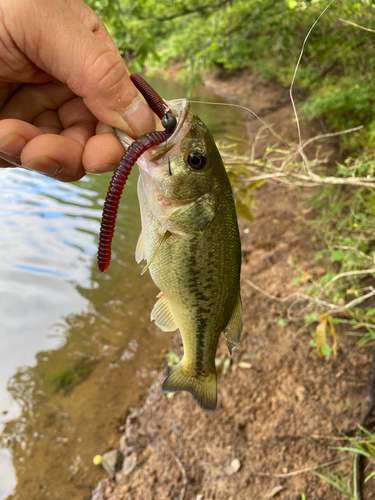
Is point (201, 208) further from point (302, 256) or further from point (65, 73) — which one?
point (302, 256)

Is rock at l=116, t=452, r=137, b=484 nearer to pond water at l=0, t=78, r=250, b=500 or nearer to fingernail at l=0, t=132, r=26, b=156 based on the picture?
pond water at l=0, t=78, r=250, b=500

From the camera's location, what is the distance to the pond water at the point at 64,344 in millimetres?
3549

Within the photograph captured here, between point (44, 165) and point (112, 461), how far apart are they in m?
3.14

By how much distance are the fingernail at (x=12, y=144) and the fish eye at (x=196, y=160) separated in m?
0.85

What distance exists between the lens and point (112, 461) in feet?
11.1

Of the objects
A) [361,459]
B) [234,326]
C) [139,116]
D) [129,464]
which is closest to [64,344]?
[129,464]

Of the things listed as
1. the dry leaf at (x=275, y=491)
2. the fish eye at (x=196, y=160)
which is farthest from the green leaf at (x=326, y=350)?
the fish eye at (x=196, y=160)

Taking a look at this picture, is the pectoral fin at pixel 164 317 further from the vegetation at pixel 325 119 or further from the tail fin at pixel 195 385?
the vegetation at pixel 325 119

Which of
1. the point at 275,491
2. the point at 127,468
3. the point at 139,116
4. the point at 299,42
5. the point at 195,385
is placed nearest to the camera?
the point at 139,116

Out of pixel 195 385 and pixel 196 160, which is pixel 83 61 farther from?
pixel 195 385

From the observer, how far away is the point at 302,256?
5.29m

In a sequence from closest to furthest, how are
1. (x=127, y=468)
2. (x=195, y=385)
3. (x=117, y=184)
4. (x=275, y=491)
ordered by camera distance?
(x=117, y=184) < (x=195, y=385) < (x=275, y=491) < (x=127, y=468)

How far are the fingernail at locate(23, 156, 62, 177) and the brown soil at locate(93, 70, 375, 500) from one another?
9.61 ft

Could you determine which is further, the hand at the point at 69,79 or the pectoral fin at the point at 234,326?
the pectoral fin at the point at 234,326
